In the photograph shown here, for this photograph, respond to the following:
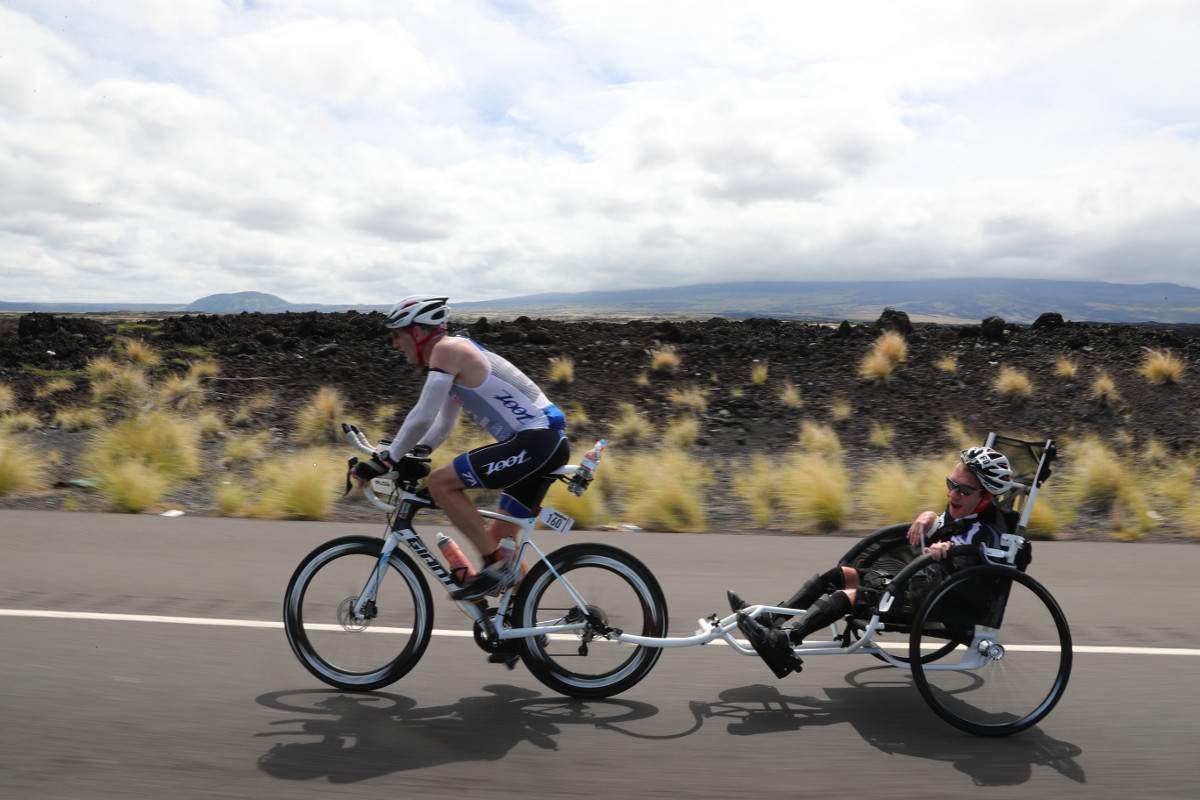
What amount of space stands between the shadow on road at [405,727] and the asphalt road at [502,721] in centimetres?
1

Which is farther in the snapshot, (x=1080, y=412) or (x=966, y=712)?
(x=1080, y=412)

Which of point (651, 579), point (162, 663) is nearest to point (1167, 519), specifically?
point (651, 579)

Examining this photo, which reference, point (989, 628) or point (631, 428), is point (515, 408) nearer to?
point (989, 628)

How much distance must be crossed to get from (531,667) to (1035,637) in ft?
7.86

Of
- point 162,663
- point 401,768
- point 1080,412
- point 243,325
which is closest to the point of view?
point 401,768

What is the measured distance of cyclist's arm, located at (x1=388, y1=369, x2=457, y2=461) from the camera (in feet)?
14.3

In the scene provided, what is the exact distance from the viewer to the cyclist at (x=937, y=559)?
14.0 feet

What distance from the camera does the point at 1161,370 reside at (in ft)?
65.1

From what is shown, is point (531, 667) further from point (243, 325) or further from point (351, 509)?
point (243, 325)

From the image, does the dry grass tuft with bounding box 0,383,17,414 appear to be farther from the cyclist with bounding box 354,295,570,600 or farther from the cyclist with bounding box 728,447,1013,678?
the cyclist with bounding box 728,447,1013,678

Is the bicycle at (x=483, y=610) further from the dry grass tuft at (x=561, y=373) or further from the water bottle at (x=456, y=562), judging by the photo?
the dry grass tuft at (x=561, y=373)

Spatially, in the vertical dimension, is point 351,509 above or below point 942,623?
below

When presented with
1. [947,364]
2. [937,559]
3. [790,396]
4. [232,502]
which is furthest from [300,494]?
[947,364]

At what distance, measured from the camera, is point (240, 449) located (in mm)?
14039
